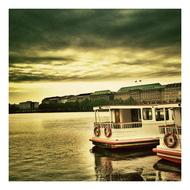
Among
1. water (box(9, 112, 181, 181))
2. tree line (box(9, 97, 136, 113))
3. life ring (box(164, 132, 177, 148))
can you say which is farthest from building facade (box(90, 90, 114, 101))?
life ring (box(164, 132, 177, 148))

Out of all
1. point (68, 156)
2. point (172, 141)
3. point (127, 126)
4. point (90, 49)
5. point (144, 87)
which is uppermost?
point (90, 49)

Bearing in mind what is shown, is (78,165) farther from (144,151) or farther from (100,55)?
(100,55)

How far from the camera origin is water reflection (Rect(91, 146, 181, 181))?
3324 millimetres

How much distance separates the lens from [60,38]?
3393mm

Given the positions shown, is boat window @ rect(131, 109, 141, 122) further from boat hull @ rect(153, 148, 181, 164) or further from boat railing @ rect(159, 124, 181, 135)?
boat hull @ rect(153, 148, 181, 164)

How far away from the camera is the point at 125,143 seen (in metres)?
3.45

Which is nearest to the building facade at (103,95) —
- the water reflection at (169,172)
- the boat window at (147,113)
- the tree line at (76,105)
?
the tree line at (76,105)

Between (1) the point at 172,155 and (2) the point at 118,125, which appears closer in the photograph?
(1) the point at 172,155

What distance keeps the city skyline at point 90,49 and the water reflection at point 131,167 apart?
1.66 feet

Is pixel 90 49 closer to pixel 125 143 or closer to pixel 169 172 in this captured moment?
pixel 125 143

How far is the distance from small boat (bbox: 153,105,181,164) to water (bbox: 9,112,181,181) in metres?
0.06

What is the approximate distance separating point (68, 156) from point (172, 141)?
0.78 metres

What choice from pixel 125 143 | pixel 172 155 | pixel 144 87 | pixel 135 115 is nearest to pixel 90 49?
pixel 144 87
